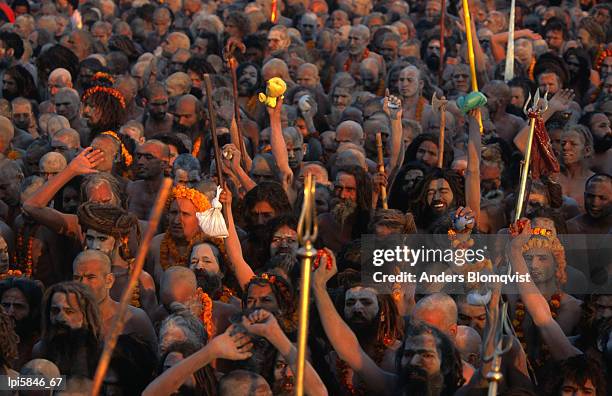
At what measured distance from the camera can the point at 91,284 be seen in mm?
9977

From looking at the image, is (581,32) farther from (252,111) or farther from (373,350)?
(373,350)

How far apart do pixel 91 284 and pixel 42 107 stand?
5463mm

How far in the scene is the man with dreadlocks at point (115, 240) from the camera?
10.6m

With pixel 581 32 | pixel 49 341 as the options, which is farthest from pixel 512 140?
pixel 49 341

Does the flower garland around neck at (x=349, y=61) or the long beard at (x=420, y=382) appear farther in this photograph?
the flower garland around neck at (x=349, y=61)

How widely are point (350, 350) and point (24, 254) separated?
3.26m

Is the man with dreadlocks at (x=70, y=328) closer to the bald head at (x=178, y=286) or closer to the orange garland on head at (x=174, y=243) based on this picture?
the bald head at (x=178, y=286)

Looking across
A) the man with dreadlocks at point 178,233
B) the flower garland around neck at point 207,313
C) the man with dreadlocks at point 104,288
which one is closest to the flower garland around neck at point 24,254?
the man with dreadlocks at point 178,233

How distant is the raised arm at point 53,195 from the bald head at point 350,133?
295 cm

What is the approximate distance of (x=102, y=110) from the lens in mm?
14164

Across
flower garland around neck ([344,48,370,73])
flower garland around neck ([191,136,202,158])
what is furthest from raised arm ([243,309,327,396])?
flower garland around neck ([344,48,370,73])

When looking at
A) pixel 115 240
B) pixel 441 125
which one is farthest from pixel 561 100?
pixel 115 240

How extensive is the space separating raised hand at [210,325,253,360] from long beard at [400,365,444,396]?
2.61ft

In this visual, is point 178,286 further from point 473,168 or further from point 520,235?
point 473,168
